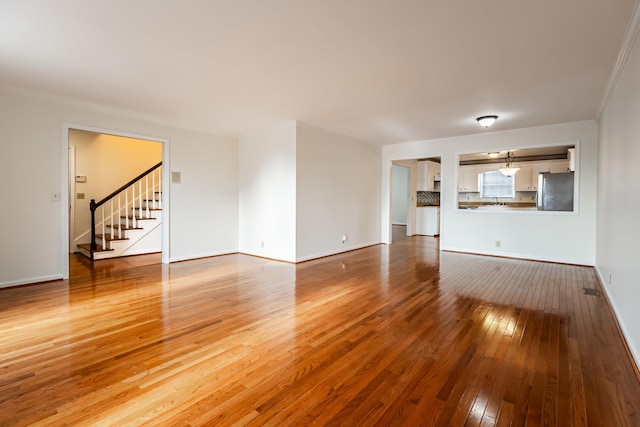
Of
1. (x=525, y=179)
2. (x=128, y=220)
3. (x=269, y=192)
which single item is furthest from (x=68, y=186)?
(x=525, y=179)

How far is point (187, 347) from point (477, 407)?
203cm

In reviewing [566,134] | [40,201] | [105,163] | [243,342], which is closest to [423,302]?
[243,342]

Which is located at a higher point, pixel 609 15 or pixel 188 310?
pixel 609 15

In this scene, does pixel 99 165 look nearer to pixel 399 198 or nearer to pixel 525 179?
pixel 399 198

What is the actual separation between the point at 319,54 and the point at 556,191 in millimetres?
5358

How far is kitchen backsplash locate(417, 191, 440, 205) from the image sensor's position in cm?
1013

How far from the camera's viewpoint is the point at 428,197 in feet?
34.3

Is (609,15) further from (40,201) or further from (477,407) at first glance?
(40,201)

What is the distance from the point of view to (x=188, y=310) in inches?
126

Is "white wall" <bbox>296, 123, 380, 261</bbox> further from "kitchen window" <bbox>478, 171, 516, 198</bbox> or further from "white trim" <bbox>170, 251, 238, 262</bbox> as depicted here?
"kitchen window" <bbox>478, 171, 516, 198</bbox>

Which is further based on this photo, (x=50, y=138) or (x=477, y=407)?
(x=50, y=138)

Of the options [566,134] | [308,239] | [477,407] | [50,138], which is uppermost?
[566,134]

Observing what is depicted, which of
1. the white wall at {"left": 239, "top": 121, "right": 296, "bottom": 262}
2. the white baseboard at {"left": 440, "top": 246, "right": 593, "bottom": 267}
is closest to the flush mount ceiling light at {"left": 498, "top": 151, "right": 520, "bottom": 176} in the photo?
the white baseboard at {"left": 440, "top": 246, "right": 593, "bottom": 267}

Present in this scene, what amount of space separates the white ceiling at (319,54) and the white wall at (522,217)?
798mm
